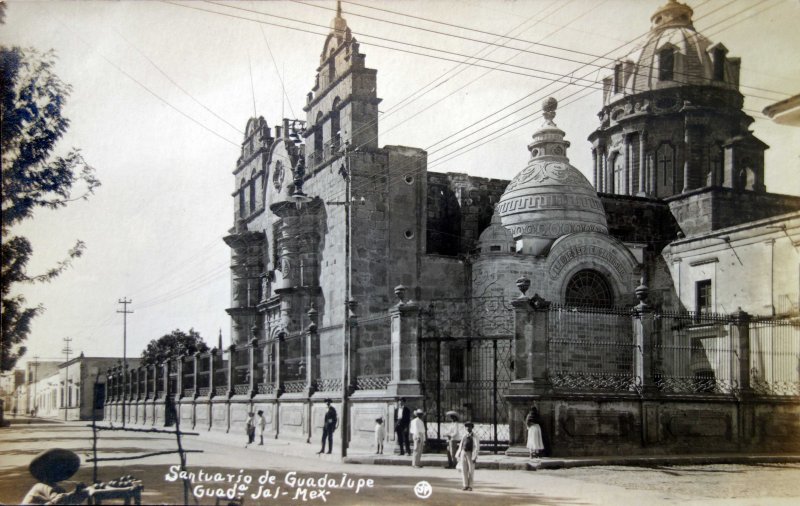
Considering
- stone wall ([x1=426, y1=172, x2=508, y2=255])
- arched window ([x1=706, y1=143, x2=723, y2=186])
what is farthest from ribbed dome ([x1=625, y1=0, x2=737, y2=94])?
stone wall ([x1=426, y1=172, x2=508, y2=255])

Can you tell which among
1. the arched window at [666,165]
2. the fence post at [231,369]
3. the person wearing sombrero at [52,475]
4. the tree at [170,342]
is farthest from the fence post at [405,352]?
the tree at [170,342]

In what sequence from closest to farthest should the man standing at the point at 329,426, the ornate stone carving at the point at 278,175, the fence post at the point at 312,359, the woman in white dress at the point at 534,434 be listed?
the woman in white dress at the point at 534,434 < the man standing at the point at 329,426 < the fence post at the point at 312,359 < the ornate stone carving at the point at 278,175

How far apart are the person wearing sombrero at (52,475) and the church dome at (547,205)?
20.1m

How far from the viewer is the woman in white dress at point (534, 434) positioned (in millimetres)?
15570

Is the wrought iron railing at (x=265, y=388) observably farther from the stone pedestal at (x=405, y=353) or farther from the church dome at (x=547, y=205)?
the church dome at (x=547, y=205)

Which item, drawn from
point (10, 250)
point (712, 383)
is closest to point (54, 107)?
point (10, 250)

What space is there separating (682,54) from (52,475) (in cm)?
3126

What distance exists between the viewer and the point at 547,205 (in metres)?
27.4

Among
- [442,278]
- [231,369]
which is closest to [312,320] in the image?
[231,369]

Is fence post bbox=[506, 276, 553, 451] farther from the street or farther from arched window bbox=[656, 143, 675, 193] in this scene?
arched window bbox=[656, 143, 675, 193]

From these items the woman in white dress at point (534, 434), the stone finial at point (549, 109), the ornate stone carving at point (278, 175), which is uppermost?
the stone finial at point (549, 109)

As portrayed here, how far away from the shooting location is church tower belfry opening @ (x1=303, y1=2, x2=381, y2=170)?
2605 cm

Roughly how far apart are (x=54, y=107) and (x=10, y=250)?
2.23 metres

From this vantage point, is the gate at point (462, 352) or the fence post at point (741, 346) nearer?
the fence post at point (741, 346)
